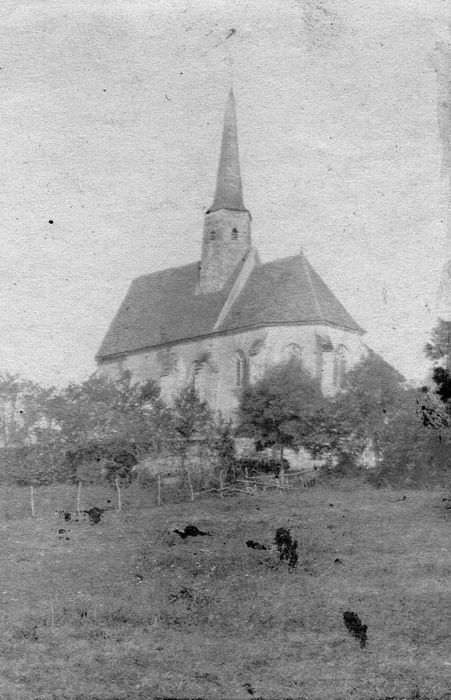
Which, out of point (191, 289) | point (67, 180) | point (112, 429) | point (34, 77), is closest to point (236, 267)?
point (191, 289)

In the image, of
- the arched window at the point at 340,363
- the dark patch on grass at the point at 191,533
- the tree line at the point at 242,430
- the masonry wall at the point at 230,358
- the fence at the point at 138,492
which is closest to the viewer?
the dark patch on grass at the point at 191,533

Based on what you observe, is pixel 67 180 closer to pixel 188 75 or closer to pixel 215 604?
pixel 188 75

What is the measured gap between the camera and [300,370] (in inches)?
1254

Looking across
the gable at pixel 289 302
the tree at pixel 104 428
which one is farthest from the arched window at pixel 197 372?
the tree at pixel 104 428

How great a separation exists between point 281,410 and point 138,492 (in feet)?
24.2

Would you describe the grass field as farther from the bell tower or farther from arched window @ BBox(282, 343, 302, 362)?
the bell tower

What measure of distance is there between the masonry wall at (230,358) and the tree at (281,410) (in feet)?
23.0

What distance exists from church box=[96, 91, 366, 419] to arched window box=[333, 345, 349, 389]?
56mm

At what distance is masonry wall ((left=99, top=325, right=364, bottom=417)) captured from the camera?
1535 inches

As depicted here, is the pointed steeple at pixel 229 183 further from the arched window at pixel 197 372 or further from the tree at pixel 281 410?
the tree at pixel 281 410

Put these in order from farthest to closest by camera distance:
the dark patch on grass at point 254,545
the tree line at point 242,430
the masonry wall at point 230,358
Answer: the masonry wall at point 230,358
the tree line at point 242,430
the dark patch on grass at point 254,545

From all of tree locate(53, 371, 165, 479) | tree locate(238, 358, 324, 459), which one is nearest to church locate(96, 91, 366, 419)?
tree locate(238, 358, 324, 459)

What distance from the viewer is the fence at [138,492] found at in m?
21.9

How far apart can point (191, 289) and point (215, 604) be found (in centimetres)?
3457
